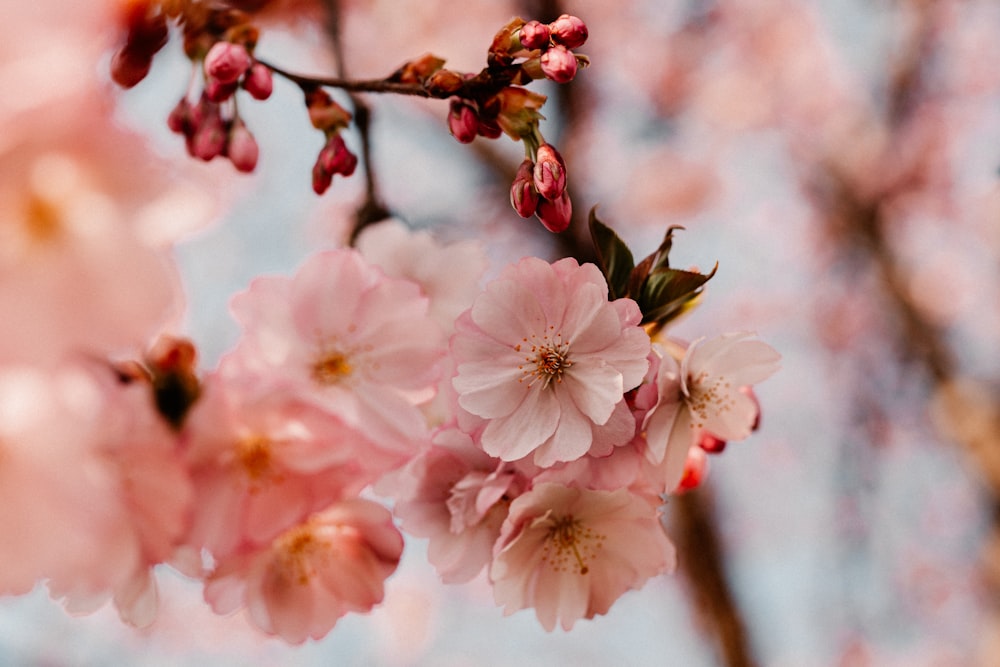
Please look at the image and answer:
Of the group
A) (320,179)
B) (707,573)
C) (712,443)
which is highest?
(320,179)

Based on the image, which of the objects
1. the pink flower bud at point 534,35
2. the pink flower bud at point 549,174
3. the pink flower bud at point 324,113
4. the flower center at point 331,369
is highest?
the pink flower bud at point 534,35

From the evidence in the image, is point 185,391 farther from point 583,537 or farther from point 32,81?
point 583,537

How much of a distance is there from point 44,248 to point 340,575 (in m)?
0.39

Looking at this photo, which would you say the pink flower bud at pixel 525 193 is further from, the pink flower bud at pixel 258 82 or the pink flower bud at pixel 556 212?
the pink flower bud at pixel 258 82

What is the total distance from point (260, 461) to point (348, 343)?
0.13 m

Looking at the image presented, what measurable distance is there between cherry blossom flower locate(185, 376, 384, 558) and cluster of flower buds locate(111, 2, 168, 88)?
0.31m

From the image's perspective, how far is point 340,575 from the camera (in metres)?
0.65

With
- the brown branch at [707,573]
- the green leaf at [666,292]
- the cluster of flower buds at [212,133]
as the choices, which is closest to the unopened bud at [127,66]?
the cluster of flower buds at [212,133]

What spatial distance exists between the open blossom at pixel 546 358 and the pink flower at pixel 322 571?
147 millimetres

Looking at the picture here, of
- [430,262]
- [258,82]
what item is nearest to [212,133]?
[258,82]

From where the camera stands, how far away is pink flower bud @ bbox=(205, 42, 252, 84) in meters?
0.64

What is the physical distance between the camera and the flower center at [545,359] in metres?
0.61

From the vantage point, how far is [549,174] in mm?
564

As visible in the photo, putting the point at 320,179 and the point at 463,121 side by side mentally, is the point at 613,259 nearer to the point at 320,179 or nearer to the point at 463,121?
the point at 463,121
